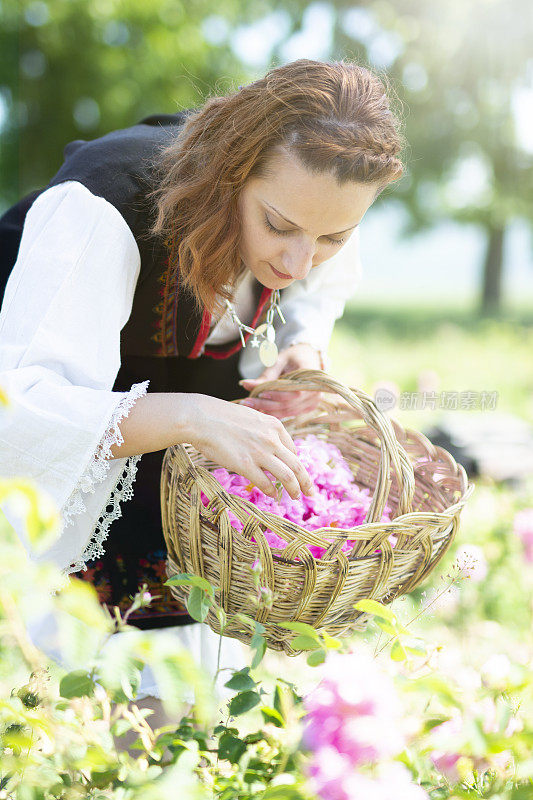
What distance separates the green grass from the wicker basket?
176 centimetres

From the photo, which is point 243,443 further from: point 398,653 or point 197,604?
point 398,653

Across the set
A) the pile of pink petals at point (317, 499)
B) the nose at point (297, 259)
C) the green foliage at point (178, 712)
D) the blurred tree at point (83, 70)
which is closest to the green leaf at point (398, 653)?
the green foliage at point (178, 712)

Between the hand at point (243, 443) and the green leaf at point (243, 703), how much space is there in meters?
0.32

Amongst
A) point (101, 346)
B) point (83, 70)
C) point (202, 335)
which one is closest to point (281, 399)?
point (202, 335)

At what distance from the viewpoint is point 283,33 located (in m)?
10.3

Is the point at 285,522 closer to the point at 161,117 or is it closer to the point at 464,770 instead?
the point at 464,770

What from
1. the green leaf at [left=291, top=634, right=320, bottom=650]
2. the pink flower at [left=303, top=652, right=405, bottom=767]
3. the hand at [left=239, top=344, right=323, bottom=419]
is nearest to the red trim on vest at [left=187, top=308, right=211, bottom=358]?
the hand at [left=239, top=344, right=323, bottom=419]

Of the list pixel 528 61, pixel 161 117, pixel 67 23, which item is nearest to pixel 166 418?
pixel 161 117

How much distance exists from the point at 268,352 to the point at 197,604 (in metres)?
0.74

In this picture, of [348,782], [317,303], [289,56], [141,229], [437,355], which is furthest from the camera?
[437,355]

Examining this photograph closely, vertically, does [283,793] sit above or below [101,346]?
below

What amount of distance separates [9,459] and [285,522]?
45 cm

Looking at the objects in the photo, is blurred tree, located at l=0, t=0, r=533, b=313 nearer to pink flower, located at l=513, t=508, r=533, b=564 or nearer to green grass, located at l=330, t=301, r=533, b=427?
green grass, located at l=330, t=301, r=533, b=427

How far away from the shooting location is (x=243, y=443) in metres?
1.08
